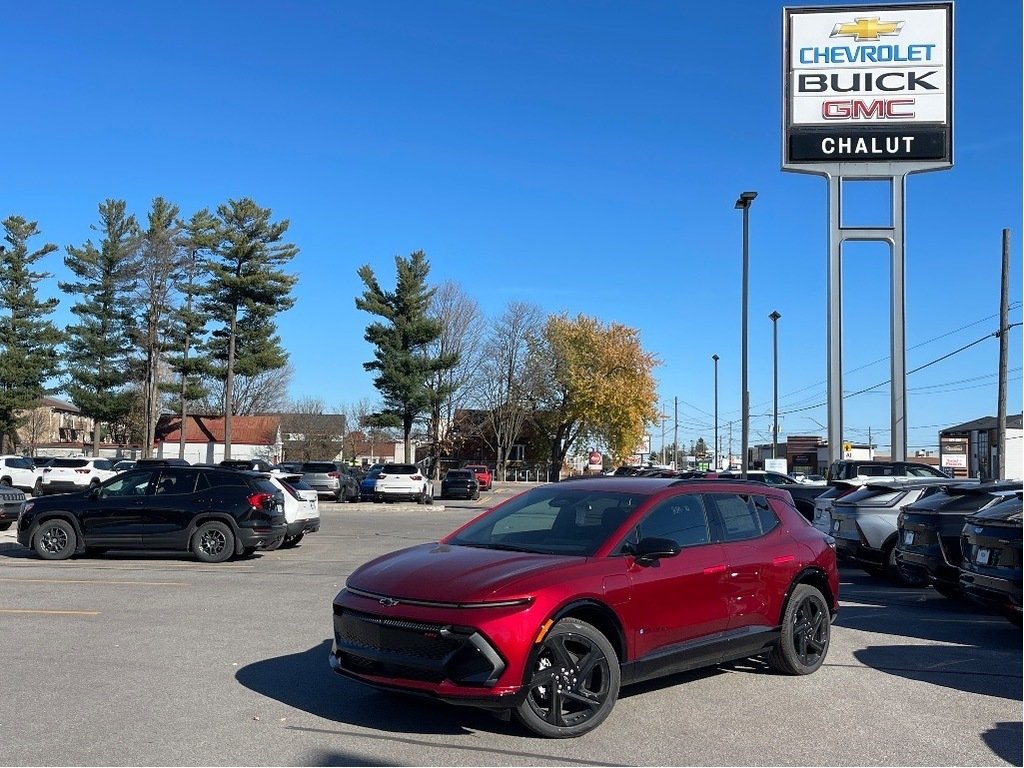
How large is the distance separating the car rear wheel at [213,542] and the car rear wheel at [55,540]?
6.81 feet

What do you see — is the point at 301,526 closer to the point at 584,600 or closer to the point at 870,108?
the point at 584,600

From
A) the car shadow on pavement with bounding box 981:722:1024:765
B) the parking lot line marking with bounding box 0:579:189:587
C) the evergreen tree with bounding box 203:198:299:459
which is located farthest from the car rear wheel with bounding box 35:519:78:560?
the evergreen tree with bounding box 203:198:299:459

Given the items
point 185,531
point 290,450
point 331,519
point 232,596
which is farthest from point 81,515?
point 290,450

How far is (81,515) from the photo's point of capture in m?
16.0

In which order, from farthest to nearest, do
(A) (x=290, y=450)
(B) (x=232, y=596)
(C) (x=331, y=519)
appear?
(A) (x=290, y=450) → (C) (x=331, y=519) → (B) (x=232, y=596)

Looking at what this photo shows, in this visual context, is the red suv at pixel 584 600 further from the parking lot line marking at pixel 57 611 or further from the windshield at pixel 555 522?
the parking lot line marking at pixel 57 611

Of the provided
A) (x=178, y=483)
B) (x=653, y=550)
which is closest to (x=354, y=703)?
(x=653, y=550)

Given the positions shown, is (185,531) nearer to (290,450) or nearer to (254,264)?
(254,264)

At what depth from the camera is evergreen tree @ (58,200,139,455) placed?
6003cm

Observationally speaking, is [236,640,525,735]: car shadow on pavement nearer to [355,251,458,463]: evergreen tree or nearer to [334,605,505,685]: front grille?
[334,605,505,685]: front grille

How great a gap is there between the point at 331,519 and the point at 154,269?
1507 inches

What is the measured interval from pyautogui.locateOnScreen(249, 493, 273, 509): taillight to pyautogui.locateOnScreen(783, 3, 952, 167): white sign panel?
20.5 metres

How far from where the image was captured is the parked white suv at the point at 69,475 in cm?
3728

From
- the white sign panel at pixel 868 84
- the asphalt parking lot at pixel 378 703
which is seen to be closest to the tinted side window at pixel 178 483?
the asphalt parking lot at pixel 378 703
